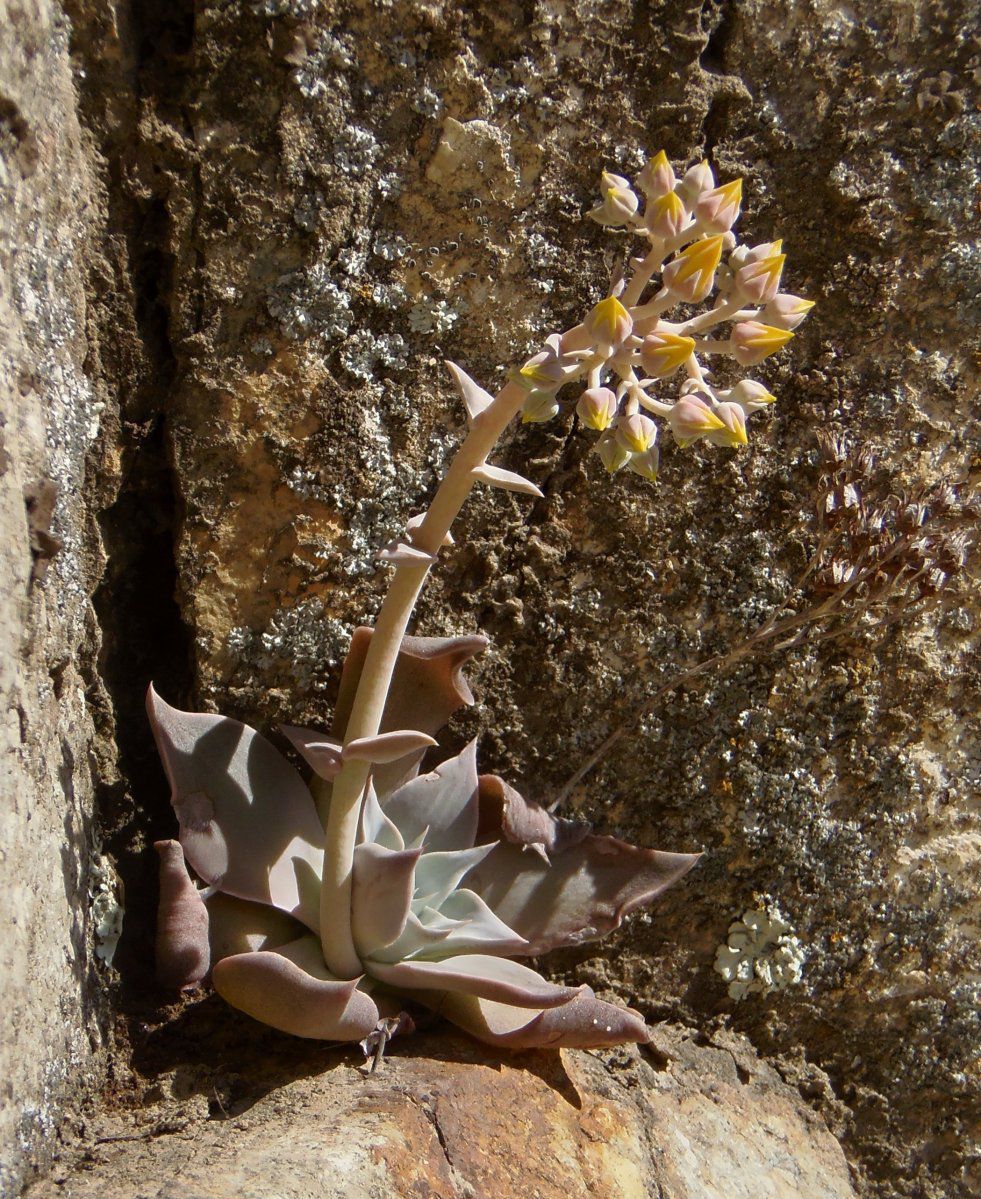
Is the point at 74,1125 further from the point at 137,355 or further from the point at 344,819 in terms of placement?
the point at 137,355

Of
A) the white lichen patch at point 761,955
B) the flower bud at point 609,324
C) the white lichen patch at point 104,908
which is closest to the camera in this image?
the flower bud at point 609,324

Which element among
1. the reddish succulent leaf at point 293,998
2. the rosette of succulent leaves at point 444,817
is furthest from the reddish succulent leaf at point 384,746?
the reddish succulent leaf at point 293,998

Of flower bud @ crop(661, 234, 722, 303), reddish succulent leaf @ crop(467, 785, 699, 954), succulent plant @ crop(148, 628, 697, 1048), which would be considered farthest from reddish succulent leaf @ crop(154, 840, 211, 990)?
flower bud @ crop(661, 234, 722, 303)

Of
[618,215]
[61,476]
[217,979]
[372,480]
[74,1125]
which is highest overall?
[618,215]

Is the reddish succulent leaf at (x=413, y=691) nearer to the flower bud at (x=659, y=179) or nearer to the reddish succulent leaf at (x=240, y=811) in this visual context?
the reddish succulent leaf at (x=240, y=811)

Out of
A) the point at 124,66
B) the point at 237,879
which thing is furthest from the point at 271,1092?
the point at 124,66

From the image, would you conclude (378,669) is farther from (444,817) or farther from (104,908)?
(104,908)

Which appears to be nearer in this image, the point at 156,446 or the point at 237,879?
the point at 237,879
